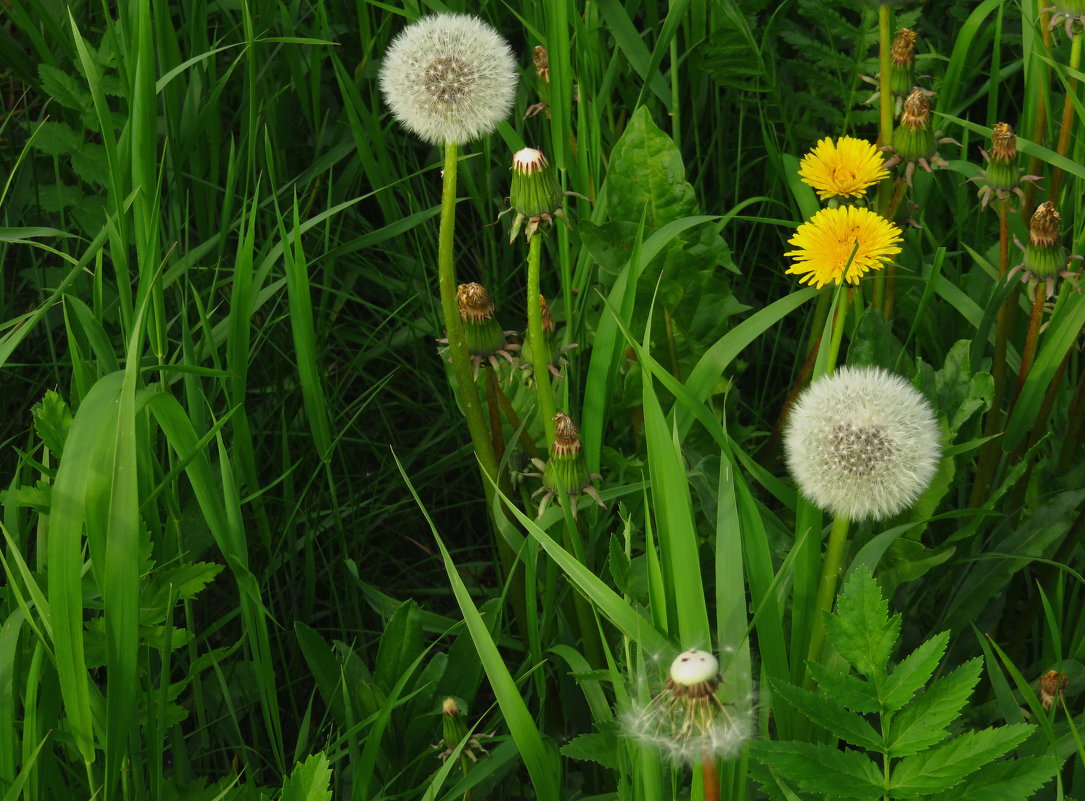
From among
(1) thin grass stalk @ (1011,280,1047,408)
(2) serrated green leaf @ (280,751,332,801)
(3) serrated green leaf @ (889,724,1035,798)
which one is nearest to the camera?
(3) serrated green leaf @ (889,724,1035,798)

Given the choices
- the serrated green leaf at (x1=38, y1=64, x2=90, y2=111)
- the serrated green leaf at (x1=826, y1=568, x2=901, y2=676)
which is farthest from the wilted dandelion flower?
the serrated green leaf at (x1=38, y1=64, x2=90, y2=111)

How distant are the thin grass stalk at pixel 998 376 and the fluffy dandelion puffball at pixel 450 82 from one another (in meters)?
0.82

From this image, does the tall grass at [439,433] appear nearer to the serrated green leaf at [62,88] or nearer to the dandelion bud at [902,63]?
the serrated green leaf at [62,88]

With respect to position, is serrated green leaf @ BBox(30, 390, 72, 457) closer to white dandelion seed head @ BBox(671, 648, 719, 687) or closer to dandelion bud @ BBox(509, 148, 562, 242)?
dandelion bud @ BBox(509, 148, 562, 242)

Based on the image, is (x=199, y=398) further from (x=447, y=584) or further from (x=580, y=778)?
(x=580, y=778)

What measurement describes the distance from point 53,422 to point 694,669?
99cm

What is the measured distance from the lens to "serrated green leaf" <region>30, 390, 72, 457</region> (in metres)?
1.55

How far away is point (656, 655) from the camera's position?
4.13 feet

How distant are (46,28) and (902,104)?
167 centimetres

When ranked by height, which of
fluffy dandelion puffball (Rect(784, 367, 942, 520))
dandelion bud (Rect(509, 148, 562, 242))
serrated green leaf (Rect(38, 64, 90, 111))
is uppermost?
serrated green leaf (Rect(38, 64, 90, 111))

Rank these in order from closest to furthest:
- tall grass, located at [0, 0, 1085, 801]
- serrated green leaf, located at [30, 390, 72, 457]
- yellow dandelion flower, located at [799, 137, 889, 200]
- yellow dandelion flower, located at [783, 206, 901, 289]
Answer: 1. tall grass, located at [0, 0, 1085, 801]
2. serrated green leaf, located at [30, 390, 72, 457]
3. yellow dandelion flower, located at [783, 206, 901, 289]
4. yellow dandelion flower, located at [799, 137, 889, 200]

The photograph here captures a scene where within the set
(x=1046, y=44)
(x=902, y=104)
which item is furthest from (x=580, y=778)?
(x=1046, y=44)

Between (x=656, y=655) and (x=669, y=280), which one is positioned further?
(x=669, y=280)

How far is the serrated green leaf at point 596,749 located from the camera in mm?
1445
